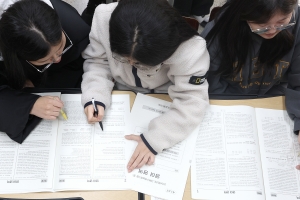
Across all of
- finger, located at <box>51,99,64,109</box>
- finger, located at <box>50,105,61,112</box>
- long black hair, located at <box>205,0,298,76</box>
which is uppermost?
long black hair, located at <box>205,0,298,76</box>

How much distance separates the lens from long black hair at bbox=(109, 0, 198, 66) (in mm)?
802

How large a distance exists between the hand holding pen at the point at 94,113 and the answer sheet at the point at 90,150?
0.03 meters

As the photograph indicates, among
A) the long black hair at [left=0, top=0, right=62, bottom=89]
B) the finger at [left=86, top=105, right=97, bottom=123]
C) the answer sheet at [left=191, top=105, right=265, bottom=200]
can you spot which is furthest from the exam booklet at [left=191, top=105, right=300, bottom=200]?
the long black hair at [left=0, top=0, right=62, bottom=89]

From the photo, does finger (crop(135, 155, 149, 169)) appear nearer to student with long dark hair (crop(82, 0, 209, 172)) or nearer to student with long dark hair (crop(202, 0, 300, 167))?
student with long dark hair (crop(82, 0, 209, 172))

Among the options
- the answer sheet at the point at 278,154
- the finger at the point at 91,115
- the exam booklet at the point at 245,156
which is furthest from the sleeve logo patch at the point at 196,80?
the finger at the point at 91,115

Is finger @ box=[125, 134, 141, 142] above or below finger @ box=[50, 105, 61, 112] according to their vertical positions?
below

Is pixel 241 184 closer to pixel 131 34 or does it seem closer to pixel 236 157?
pixel 236 157

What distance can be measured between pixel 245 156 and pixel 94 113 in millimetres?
537

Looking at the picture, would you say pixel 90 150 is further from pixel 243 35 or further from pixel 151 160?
pixel 243 35

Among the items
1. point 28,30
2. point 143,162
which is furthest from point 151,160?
point 28,30

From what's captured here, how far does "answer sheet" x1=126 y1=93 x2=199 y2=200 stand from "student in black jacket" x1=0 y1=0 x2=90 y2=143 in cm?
28

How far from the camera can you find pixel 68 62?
50.9 inches

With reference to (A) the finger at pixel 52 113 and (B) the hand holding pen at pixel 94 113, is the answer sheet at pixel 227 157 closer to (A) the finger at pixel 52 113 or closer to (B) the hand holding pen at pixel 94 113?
(B) the hand holding pen at pixel 94 113

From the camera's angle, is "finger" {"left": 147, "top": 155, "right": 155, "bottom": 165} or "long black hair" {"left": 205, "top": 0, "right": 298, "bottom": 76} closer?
"long black hair" {"left": 205, "top": 0, "right": 298, "bottom": 76}
